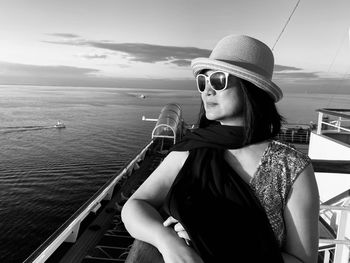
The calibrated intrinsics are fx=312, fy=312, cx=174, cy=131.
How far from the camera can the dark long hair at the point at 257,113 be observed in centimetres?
137

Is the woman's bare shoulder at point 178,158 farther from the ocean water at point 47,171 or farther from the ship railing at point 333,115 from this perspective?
the ocean water at point 47,171

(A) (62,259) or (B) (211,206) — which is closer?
(B) (211,206)

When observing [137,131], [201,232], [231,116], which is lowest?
[137,131]

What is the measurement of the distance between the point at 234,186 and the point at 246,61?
538mm

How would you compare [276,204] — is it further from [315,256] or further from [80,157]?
[80,157]

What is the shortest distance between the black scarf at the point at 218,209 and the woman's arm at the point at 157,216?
0.05 metres

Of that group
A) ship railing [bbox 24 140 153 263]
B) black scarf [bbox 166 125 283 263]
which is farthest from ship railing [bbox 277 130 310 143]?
black scarf [bbox 166 125 283 263]

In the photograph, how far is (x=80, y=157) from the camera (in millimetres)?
37312

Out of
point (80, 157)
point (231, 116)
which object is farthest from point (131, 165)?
point (80, 157)

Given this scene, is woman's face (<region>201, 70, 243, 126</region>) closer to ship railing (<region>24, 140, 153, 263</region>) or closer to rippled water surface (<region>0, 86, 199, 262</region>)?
ship railing (<region>24, 140, 153, 263</region>)

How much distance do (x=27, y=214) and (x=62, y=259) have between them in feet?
53.8

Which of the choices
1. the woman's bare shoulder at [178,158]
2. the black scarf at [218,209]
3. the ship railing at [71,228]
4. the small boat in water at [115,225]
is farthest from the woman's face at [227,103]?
the ship railing at [71,228]

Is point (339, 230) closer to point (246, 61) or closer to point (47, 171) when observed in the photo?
point (246, 61)

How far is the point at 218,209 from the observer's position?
3.86 feet
